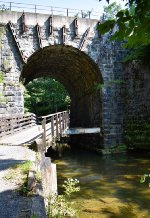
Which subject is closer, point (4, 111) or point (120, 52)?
point (4, 111)

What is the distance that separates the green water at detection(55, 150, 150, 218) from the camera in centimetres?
756

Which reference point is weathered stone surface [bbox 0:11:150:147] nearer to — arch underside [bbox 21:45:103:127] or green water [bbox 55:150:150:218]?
arch underside [bbox 21:45:103:127]

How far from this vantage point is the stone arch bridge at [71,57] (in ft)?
56.9

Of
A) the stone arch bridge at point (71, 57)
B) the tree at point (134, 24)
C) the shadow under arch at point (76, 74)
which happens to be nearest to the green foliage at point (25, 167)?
the tree at point (134, 24)

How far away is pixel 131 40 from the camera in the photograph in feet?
7.75

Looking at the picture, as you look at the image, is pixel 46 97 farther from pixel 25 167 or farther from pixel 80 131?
pixel 25 167

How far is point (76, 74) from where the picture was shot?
23719 millimetres

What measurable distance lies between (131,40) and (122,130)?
56.3ft

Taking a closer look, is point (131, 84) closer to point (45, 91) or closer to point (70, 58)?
point (70, 58)

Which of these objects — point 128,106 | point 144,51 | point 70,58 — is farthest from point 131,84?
point 70,58

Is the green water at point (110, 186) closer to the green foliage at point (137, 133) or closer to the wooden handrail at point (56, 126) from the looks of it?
the green foliage at point (137, 133)

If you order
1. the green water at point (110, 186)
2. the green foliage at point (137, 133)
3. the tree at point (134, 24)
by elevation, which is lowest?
the green water at point (110, 186)

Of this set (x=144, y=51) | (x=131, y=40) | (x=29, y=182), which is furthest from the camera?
(x=144, y=51)

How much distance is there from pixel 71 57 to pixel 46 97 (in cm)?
1859
